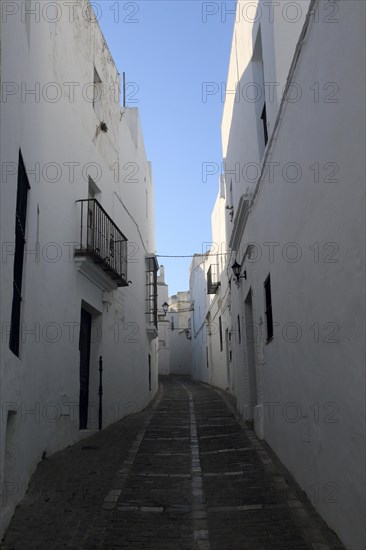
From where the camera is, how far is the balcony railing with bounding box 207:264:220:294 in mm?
20678

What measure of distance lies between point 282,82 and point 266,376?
13.3 feet

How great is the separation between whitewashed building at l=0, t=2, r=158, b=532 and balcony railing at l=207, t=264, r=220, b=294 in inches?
258

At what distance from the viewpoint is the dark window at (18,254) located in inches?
209

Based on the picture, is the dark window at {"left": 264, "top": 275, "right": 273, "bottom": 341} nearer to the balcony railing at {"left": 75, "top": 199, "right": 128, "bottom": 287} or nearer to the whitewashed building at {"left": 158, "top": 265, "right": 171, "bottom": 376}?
the balcony railing at {"left": 75, "top": 199, "right": 128, "bottom": 287}

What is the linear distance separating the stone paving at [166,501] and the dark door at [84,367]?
1.00 metres

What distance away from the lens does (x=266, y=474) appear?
6430 millimetres

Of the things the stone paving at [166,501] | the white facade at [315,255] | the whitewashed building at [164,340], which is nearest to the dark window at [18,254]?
the stone paving at [166,501]

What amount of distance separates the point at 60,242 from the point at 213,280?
14.1 metres

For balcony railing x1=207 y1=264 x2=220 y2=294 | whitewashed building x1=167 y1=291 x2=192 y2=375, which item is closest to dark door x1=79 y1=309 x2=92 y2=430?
balcony railing x1=207 y1=264 x2=220 y2=294

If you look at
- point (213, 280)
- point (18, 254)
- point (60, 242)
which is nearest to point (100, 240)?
point (60, 242)

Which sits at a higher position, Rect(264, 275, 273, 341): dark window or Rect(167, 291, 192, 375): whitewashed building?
Rect(167, 291, 192, 375): whitewashed building

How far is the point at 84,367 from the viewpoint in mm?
9781

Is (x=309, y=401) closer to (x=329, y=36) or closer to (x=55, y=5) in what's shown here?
(x=329, y=36)

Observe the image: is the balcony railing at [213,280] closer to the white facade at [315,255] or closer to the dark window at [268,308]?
the white facade at [315,255]
